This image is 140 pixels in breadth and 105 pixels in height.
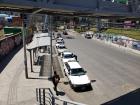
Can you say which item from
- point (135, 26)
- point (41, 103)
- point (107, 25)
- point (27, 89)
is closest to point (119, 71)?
point (27, 89)

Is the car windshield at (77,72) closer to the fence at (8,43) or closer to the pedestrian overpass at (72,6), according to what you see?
the pedestrian overpass at (72,6)

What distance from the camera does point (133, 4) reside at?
2477 cm

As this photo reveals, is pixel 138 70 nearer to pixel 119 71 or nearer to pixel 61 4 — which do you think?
Answer: pixel 119 71

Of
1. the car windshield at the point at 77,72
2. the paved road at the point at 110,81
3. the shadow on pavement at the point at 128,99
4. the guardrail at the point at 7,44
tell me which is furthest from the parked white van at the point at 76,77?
the guardrail at the point at 7,44

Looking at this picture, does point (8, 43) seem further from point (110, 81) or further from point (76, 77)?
point (76, 77)

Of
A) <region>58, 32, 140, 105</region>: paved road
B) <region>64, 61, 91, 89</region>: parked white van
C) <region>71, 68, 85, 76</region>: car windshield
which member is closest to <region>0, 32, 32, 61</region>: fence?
<region>58, 32, 140, 105</region>: paved road

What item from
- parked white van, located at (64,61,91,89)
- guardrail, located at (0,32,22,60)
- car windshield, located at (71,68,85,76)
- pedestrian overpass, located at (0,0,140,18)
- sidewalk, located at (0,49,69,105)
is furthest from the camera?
guardrail, located at (0,32,22,60)

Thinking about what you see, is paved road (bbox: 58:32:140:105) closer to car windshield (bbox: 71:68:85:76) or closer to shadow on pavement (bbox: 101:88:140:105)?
shadow on pavement (bbox: 101:88:140:105)

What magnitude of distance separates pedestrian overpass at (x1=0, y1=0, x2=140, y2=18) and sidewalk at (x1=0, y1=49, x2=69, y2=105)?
5849mm

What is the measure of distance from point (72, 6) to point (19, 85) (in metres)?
9.72

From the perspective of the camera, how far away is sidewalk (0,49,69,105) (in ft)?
72.4

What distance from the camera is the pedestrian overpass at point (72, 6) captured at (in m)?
16.7

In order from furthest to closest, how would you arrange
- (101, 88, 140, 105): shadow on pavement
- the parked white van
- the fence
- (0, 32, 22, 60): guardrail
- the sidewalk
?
the fence, (0, 32, 22, 60): guardrail, the parked white van, the sidewalk, (101, 88, 140, 105): shadow on pavement

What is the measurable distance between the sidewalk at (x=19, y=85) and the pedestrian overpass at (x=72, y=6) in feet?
19.2
